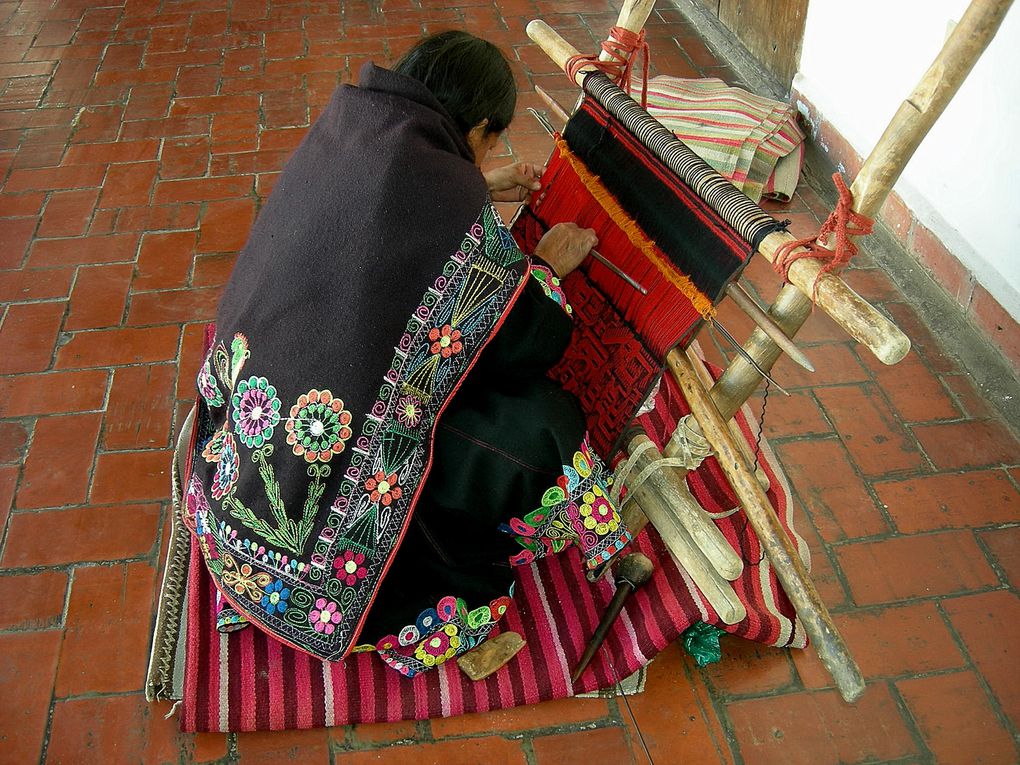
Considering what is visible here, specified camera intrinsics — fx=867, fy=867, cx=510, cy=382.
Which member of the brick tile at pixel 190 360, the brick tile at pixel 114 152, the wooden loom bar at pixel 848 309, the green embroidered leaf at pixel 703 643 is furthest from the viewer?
the brick tile at pixel 114 152

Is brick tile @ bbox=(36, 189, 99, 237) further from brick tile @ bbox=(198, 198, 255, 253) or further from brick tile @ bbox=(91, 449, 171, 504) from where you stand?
brick tile @ bbox=(91, 449, 171, 504)

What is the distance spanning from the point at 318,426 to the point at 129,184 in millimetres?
2192

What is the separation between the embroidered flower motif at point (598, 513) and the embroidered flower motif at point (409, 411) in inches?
14.9

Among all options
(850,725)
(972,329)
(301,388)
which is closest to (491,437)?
(301,388)

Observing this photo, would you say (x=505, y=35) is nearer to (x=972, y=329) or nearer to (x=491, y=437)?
(x=972, y=329)

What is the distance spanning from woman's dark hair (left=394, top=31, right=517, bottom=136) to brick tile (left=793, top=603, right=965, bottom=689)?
54.4 inches

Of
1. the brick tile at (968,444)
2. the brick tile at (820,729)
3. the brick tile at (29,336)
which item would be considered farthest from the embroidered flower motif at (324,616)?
the brick tile at (968,444)

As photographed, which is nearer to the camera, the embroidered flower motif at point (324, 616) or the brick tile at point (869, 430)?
the embroidered flower motif at point (324, 616)

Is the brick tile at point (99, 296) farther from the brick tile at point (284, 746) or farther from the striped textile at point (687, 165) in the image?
the striped textile at point (687, 165)

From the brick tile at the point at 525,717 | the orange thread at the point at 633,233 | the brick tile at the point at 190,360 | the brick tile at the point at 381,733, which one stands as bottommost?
the brick tile at the point at 190,360

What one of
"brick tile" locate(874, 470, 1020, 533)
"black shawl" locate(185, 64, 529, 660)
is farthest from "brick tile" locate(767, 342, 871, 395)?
"black shawl" locate(185, 64, 529, 660)

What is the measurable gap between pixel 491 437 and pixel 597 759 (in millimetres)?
696

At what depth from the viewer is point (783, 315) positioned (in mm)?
1479

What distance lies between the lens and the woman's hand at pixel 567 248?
1861 mm
